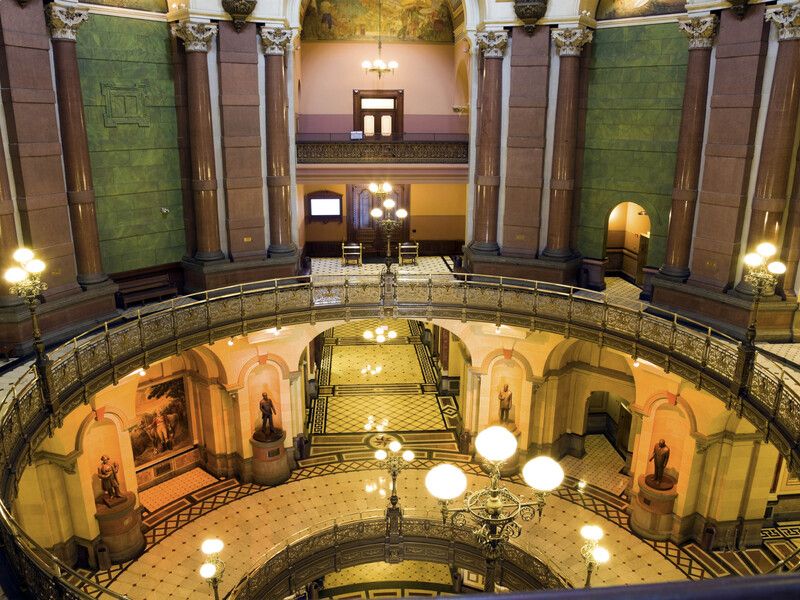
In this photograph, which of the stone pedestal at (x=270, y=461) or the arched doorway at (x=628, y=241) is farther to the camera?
the arched doorway at (x=628, y=241)

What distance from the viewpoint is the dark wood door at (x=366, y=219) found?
24000 mm

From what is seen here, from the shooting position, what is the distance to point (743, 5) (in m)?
13.3

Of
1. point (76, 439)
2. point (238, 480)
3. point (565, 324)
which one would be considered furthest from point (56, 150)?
point (565, 324)

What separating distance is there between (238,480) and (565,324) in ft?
30.5

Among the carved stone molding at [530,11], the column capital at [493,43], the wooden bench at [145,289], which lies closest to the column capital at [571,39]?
the carved stone molding at [530,11]

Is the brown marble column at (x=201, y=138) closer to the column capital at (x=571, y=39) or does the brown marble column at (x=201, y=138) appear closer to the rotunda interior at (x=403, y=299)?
the rotunda interior at (x=403, y=299)

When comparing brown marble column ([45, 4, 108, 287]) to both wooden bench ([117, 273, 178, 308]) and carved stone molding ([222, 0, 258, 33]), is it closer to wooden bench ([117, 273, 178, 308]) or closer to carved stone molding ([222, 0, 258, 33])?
wooden bench ([117, 273, 178, 308])

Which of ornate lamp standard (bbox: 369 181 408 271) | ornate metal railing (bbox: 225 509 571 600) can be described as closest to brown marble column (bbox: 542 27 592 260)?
ornate lamp standard (bbox: 369 181 408 271)

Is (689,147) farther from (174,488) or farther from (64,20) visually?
(174,488)

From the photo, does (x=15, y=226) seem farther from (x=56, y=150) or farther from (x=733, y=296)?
(x=733, y=296)

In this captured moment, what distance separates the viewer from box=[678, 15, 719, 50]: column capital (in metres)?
13.9

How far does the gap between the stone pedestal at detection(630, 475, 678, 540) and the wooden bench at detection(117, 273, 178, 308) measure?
1224 centimetres

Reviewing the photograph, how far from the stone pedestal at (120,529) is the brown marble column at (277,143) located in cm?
691

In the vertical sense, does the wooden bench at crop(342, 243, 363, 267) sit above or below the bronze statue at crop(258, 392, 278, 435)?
above
